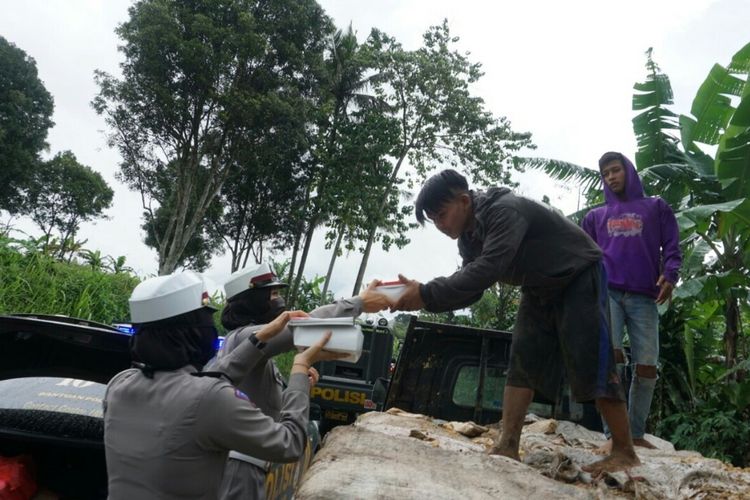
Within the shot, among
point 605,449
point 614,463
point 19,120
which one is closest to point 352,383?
point 605,449

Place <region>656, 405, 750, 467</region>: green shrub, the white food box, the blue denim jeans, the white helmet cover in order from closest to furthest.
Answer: the white helmet cover
the white food box
the blue denim jeans
<region>656, 405, 750, 467</region>: green shrub

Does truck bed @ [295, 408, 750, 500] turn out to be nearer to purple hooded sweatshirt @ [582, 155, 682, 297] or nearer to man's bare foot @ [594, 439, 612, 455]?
man's bare foot @ [594, 439, 612, 455]

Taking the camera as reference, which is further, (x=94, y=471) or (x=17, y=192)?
(x=17, y=192)

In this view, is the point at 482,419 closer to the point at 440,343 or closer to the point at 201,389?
the point at 440,343

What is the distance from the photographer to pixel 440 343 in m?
4.11

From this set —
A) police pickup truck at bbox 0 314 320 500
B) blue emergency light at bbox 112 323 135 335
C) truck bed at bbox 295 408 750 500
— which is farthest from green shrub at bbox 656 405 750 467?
blue emergency light at bbox 112 323 135 335

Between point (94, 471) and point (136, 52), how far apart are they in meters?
17.9

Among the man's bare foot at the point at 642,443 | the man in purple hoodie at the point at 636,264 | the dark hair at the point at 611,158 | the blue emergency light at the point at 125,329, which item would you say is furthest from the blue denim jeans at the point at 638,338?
the blue emergency light at the point at 125,329

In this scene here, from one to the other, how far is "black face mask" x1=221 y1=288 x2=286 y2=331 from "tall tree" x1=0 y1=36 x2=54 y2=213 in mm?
24671

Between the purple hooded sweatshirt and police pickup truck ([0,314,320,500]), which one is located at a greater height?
the purple hooded sweatshirt

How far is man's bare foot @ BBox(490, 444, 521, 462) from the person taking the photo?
9.29 feet

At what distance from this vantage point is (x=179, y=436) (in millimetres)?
2156

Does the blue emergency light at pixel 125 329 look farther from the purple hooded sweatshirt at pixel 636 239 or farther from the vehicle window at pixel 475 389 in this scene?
the purple hooded sweatshirt at pixel 636 239

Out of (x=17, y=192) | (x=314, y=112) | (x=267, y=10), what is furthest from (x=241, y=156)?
(x=17, y=192)
